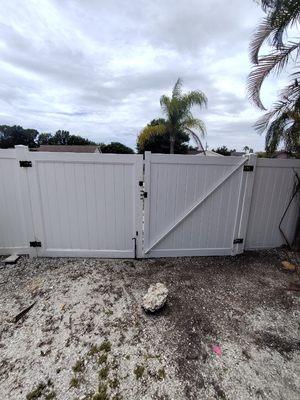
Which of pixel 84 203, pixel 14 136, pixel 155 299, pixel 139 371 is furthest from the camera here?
pixel 14 136

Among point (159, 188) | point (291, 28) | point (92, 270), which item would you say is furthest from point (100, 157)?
point (291, 28)

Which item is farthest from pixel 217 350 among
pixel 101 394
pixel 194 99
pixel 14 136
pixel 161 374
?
pixel 14 136

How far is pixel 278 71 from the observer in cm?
358

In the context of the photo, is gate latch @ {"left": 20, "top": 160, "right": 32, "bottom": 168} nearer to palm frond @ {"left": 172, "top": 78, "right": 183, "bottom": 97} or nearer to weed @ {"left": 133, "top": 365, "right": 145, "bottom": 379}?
weed @ {"left": 133, "top": 365, "right": 145, "bottom": 379}

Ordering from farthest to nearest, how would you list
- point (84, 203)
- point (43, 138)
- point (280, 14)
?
1. point (43, 138)
2. point (84, 203)
3. point (280, 14)

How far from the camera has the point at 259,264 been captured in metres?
3.70

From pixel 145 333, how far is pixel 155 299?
15.4 inches

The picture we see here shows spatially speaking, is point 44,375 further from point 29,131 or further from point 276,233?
point 29,131

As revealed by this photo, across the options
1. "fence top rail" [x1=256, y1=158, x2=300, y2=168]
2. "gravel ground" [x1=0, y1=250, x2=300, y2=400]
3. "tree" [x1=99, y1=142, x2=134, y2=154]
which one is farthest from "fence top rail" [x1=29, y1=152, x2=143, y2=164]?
"tree" [x1=99, y1=142, x2=134, y2=154]

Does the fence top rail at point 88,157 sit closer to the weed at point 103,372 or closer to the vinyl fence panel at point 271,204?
the vinyl fence panel at point 271,204

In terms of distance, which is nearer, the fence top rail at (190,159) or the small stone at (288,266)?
the fence top rail at (190,159)

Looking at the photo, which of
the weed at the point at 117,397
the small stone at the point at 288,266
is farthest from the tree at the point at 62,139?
the weed at the point at 117,397

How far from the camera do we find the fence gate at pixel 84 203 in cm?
332

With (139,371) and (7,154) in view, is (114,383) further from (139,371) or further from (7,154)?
(7,154)
